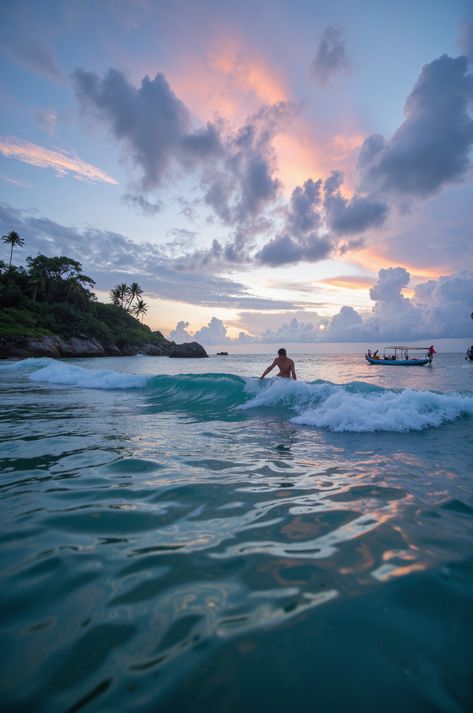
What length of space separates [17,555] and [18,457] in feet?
9.76

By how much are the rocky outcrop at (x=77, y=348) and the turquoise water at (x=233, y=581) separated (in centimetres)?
4673

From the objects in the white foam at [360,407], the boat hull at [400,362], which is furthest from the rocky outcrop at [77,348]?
the white foam at [360,407]

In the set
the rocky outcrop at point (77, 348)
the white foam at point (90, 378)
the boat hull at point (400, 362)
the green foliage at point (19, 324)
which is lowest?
the white foam at point (90, 378)

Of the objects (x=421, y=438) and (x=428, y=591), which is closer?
(x=428, y=591)

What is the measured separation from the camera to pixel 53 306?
59219 mm

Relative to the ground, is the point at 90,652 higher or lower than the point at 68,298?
lower

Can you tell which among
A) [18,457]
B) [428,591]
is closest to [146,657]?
[428,591]

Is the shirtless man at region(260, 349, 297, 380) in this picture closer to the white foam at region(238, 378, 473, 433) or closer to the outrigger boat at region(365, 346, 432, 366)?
the white foam at region(238, 378, 473, 433)

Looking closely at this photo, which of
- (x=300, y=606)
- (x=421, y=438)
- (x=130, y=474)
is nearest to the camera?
(x=300, y=606)

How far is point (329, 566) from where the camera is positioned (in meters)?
2.43

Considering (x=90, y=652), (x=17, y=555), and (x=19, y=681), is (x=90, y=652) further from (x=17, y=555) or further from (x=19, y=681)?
(x=17, y=555)

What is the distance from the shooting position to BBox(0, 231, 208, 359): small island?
47.2 m

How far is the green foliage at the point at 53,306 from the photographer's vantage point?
169ft

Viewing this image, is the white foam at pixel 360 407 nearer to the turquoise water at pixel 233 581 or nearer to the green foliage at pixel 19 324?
the turquoise water at pixel 233 581
